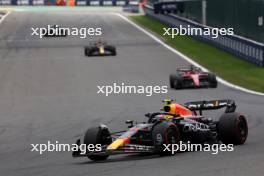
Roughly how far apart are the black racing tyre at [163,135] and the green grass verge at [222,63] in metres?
16.7

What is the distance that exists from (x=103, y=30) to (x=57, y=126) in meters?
46.3

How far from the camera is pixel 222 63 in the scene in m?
42.9

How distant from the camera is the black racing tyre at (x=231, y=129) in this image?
16.5 meters

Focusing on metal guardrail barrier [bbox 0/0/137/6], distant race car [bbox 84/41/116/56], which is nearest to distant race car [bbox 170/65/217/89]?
distant race car [bbox 84/41/116/56]

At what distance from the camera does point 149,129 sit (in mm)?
15633

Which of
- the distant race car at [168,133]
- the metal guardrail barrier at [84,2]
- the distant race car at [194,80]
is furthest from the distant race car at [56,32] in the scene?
the metal guardrail barrier at [84,2]

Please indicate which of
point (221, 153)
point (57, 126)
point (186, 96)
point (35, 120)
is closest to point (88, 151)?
point (221, 153)

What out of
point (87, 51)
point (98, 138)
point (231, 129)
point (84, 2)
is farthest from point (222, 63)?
point (84, 2)

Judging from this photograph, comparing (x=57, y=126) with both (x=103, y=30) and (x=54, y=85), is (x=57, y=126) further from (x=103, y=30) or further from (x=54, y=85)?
(x=103, y=30)

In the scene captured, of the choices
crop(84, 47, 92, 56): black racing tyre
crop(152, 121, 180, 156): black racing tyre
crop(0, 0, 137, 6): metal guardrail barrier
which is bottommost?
crop(0, 0, 137, 6): metal guardrail barrier

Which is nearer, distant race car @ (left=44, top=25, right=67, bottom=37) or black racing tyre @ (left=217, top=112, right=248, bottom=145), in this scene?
black racing tyre @ (left=217, top=112, right=248, bottom=145)

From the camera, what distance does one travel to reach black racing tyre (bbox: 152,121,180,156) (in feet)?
49.6

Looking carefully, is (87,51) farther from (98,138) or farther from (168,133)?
(168,133)

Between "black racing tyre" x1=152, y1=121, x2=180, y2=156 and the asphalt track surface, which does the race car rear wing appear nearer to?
the asphalt track surface
